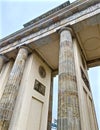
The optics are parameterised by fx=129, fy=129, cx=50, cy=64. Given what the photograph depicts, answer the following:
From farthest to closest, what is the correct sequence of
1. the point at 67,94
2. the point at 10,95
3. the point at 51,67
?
the point at 51,67 < the point at 10,95 < the point at 67,94

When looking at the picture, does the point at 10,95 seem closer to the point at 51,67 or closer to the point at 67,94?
the point at 67,94

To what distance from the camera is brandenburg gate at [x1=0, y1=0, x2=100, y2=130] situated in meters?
5.25

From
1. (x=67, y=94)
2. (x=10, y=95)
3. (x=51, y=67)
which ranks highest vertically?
(x=51, y=67)

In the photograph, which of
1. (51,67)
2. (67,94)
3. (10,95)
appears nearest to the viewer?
(67,94)

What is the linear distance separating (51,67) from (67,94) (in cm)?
643

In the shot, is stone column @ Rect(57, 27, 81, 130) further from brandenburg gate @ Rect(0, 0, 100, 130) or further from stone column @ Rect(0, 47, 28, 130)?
stone column @ Rect(0, 47, 28, 130)

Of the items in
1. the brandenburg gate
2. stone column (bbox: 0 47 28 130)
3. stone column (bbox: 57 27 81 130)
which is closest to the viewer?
stone column (bbox: 57 27 81 130)

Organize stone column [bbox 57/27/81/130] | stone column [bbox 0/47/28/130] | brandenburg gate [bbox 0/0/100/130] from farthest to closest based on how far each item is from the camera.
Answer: stone column [bbox 0/47/28/130]
brandenburg gate [bbox 0/0/100/130]
stone column [bbox 57/27/81/130]

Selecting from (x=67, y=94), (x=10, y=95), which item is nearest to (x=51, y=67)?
(x=10, y=95)

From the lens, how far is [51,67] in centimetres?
1107

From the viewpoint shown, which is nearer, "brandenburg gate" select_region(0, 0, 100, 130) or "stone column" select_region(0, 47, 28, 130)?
"brandenburg gate" select_region(0, 0, 100, 130)

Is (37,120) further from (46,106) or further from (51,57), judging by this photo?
(51,57)

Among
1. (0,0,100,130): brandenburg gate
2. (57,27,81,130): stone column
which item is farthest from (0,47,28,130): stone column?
(57,27,81,130): stone column

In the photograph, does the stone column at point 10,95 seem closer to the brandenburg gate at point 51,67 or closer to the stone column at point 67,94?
the brandenburg gate at point 51,67
